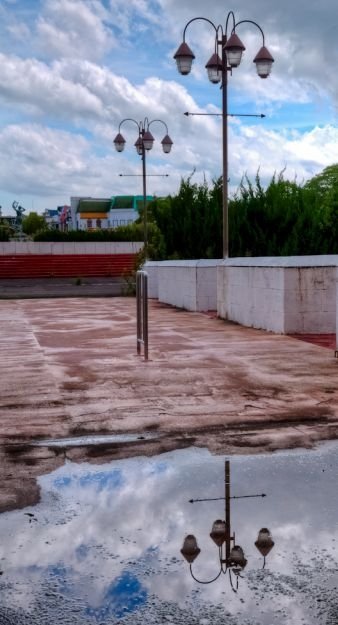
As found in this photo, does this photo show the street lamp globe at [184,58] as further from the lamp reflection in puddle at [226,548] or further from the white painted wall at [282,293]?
the lamp reflection in puddle at [226,548]

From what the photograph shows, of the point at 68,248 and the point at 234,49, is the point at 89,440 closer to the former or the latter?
the point at 234,49

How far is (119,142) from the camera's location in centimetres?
2681

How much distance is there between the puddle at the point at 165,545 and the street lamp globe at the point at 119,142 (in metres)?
22.9

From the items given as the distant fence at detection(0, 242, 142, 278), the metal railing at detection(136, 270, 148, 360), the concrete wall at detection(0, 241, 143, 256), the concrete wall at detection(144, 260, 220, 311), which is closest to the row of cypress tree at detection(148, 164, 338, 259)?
the concrete wall at detection(144, 260, 220, 311)

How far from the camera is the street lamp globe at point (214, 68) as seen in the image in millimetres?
15375

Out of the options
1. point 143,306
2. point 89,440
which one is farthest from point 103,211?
point 89,440

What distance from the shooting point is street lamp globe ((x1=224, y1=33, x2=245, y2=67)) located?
14.3m

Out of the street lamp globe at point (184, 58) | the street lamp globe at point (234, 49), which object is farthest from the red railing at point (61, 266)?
the street lamp globe at point (234, 49)

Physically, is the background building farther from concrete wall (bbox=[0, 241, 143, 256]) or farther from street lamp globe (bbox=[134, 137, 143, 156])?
street lamp globe (bbox=[134, 137, 143, 156])

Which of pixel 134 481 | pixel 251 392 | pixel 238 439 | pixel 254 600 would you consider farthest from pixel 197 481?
pixel 251 392

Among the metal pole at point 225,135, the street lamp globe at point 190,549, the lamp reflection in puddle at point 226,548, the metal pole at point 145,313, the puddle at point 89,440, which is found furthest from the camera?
the metal pole at point 225,135

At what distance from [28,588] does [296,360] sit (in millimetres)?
6669

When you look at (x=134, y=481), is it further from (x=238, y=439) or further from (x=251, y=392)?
(x=251, y=392)

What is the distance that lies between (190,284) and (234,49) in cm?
620
